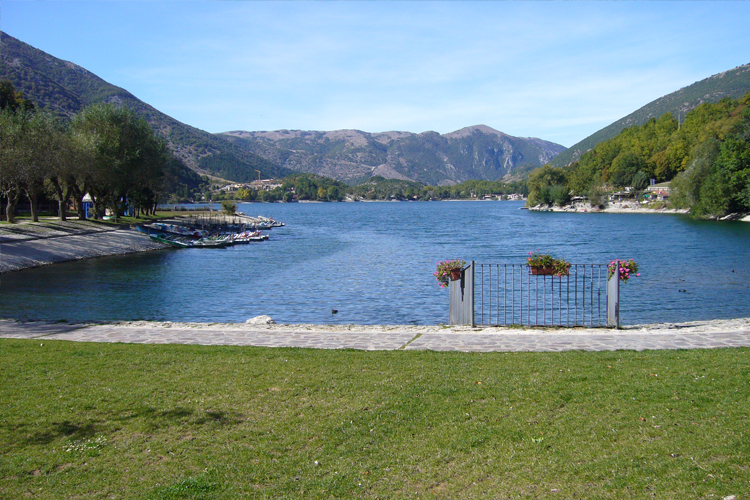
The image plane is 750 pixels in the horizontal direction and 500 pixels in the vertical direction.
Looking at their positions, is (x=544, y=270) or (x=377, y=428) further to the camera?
(x=544, y=270)

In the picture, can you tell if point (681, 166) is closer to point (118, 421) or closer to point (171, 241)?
point (171, 241)

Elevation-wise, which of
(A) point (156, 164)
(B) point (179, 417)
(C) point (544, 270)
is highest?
(A) point (156, 164)

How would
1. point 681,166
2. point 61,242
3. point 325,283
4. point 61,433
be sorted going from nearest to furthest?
1. point 61,433
2. point 325,283
3. point 61,242
4. point 681,166

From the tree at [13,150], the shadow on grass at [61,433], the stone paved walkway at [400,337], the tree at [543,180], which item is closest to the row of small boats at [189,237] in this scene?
the tree at [13,150]

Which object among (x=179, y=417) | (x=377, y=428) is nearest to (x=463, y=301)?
(x=377, y=428)

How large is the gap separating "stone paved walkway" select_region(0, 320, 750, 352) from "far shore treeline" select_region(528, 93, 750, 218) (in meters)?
80.2

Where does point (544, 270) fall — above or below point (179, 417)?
above

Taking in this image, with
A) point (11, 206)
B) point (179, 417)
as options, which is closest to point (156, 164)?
point (11, 206)

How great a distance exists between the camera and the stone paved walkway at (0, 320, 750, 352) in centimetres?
1046

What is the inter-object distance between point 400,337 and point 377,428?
224 inches

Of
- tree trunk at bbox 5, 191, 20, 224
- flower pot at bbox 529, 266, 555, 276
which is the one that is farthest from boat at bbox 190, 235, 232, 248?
flower pot at bbox 529, 266, 555, 276

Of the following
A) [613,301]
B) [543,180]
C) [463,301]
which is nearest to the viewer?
[613,301]

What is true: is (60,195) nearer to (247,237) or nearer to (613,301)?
(247,237)

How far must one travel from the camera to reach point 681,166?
420ft
